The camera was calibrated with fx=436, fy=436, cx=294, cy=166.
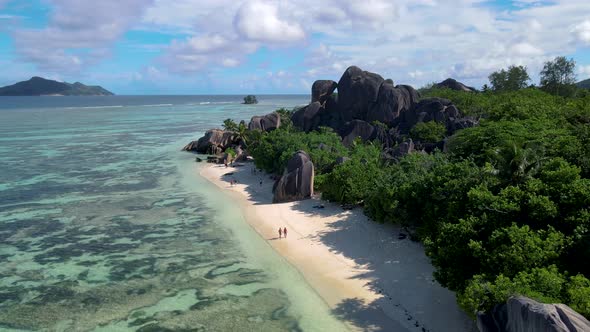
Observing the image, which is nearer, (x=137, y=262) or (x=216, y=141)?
(x=137, y=262)

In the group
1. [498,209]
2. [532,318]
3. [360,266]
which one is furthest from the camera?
[360,266]

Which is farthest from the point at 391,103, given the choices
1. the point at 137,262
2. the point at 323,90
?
the point at 137,262

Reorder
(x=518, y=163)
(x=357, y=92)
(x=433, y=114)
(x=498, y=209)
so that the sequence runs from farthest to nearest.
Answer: (x=357, y=92), (x=433, y=114), (x=518, y=163), (x=498, y=209)

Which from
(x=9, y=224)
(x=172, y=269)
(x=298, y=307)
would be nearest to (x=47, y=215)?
(x=9, y=224)

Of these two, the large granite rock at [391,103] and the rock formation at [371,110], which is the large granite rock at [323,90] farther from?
the large granite rock at [391,103]

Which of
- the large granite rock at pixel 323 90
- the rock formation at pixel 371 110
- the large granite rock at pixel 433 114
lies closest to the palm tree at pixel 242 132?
the rock formation at pixel 371 110

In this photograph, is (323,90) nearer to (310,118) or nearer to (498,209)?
(310,118)

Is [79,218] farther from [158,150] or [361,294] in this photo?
[158,150]

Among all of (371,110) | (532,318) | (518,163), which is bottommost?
(532,318)
